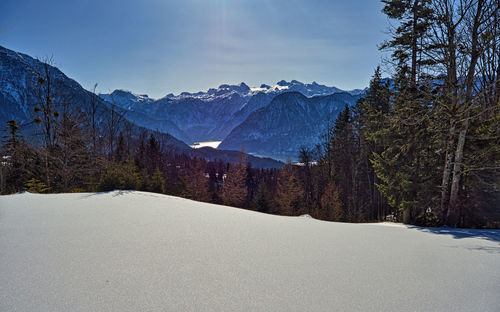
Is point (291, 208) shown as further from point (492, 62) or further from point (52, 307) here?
point (52, 307)

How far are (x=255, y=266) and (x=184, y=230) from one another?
6.04 ft

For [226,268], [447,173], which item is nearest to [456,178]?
[447,173]

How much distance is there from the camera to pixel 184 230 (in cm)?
405

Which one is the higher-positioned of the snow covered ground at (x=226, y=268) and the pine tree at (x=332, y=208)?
the snow covered ground at (x=226, y=268)

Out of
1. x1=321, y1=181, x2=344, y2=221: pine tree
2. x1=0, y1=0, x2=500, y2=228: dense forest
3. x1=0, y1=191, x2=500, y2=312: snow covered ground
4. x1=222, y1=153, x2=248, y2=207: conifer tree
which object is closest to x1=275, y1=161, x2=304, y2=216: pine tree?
x1=321, y1=181, x2=344, y2=221: pine tree

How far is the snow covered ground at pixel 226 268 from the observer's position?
6.61 ft

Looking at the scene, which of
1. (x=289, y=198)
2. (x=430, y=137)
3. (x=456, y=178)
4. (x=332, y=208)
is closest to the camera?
(x=456, y=178)

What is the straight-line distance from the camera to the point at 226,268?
2.64 m

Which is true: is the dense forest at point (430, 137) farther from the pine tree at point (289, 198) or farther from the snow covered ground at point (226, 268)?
the pine tree at point (289, 198)

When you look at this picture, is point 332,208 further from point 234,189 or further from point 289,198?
point 234,189

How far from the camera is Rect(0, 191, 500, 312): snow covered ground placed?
6.61ft

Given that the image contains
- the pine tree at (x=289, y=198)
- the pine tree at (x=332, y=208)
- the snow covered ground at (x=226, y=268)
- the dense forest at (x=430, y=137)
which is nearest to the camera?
the snow covered ground at (x=226, y=268)

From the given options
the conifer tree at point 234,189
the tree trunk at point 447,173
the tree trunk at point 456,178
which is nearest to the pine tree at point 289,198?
the conifer tree at point 234,189

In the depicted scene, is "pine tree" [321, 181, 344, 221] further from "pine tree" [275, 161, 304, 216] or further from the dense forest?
the dense forest
